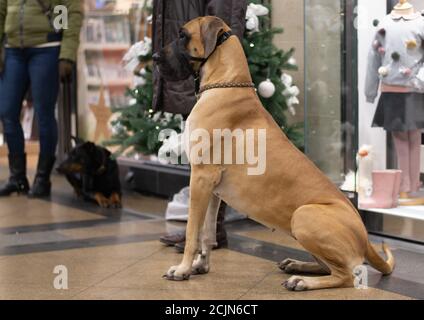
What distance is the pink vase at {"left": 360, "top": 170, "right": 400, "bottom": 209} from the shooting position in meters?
6.01

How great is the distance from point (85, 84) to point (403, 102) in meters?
5.18

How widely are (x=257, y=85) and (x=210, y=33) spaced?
2.19m

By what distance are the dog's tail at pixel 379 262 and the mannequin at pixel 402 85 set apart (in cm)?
113

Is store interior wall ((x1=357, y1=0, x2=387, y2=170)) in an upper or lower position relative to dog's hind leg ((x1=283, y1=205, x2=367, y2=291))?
upper

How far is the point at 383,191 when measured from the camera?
19.9 ft

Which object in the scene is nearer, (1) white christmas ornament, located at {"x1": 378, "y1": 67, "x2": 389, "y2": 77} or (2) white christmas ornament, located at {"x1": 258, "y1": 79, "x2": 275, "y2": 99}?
(1) white christmas ornament, located at {"x1": 378, "y1": 67, "x2": 389, "y2": 77}

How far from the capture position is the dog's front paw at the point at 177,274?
465 cm

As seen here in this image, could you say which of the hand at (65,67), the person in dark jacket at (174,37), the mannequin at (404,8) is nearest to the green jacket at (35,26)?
the hand at (65,67)

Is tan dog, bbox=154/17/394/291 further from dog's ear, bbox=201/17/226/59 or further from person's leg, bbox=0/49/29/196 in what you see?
person's leg, bbox=0/49/29/196

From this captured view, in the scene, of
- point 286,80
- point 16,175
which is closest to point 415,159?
point 286,80

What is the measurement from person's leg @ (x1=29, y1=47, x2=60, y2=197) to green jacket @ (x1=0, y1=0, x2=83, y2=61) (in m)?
0.13

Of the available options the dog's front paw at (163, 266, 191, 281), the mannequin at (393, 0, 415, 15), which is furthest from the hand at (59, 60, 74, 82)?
the dog's front paw at (163, 266, 191, 281)

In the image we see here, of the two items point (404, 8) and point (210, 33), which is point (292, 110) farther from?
point (210, 33)

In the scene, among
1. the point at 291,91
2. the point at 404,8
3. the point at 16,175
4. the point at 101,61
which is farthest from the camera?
the point at 101,61
